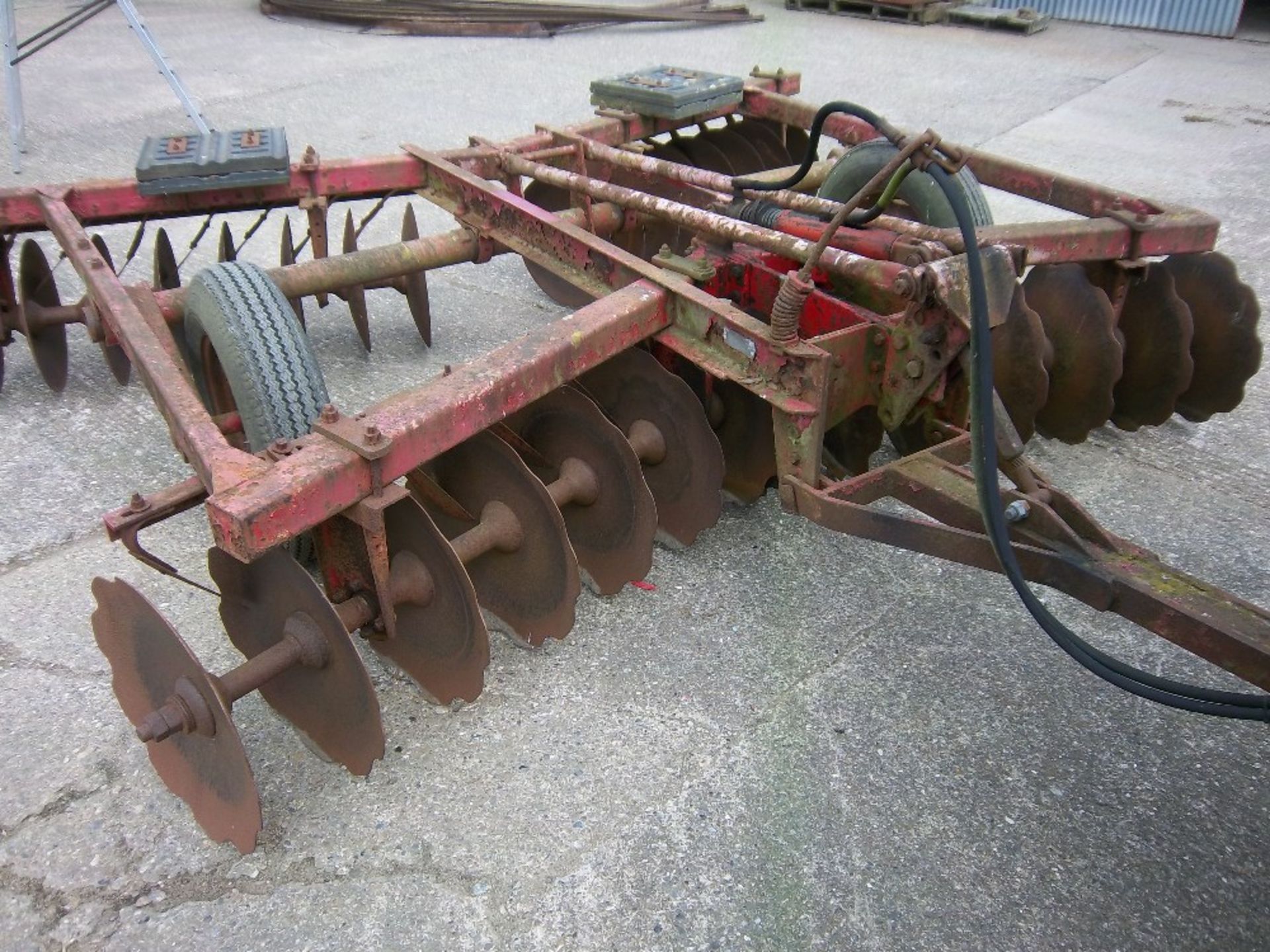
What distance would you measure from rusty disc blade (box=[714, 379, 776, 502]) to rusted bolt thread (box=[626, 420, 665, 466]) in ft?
0.64

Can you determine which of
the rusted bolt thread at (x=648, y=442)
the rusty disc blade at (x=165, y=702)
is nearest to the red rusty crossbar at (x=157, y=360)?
the rusty disc blade at (x=165, y=702)

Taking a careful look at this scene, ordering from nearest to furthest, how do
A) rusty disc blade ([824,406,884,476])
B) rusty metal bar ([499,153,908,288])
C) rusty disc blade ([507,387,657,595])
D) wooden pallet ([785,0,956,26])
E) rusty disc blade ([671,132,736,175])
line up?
rusty metal bar ([499,153,908,288]), rusty disc blade ([507,387,657,595]), rusty disc blade ([824,406,884,476]), rusty disc blade ([671,132,736,175]), wooden pallet ([785,0,956,26])

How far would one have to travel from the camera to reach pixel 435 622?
2326 millimetres

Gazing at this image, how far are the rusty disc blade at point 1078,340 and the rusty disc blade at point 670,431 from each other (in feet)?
3.16

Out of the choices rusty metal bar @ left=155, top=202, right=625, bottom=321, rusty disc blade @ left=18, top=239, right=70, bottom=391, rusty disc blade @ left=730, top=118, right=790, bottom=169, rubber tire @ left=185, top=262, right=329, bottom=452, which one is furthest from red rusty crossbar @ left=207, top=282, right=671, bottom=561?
rusty disc blade @ left=730, top=118, right=790, bottom=169

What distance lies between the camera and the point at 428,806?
219cm

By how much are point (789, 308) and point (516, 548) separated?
2.78ft

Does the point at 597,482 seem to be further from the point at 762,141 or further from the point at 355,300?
the point at 762,141

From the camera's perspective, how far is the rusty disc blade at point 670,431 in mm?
2717

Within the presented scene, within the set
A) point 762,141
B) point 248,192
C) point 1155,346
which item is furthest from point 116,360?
point 1155,346

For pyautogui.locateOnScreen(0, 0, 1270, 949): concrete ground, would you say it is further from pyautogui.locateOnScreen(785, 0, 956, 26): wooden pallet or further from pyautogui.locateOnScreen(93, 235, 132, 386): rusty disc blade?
pyautogui.locateOnScreen(785, 0, 956, 26): wooden pallet

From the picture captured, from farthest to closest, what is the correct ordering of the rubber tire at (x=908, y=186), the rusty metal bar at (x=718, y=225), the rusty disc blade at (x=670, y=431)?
the rubber tire at (x=908, y=186) < the rusty disc blade at (x=670, y=431) < the rusty metal bar at (x=718, y=225)

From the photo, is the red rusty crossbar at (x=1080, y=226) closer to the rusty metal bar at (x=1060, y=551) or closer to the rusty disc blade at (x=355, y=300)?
the rusty metal bar at (x=1060, y=551)

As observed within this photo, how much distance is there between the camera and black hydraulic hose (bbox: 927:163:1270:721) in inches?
72.2
